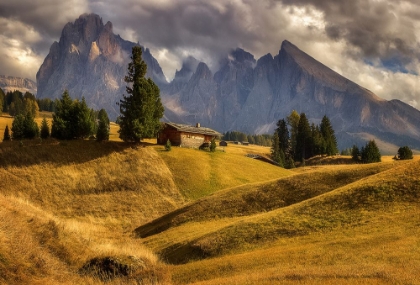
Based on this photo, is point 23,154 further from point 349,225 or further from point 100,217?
point 349,225

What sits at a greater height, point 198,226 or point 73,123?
point 73,123

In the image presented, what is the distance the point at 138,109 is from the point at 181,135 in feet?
48.4

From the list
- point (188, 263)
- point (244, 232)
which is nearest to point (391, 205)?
point (244, 232)

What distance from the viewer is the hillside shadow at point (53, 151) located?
62812 millimetres

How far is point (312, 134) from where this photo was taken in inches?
5576

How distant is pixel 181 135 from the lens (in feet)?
288

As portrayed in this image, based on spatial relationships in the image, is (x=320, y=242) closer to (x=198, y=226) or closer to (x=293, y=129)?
(x=198, y=226)

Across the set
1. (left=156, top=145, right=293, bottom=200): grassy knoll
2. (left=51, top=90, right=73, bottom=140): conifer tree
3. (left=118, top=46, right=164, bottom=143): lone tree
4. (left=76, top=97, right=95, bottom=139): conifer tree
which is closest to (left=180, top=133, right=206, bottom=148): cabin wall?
(left=156, top=145, right=293, bottom=200): grassy knoll

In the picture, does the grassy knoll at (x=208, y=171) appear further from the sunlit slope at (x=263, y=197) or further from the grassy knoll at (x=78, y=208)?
the sunlit slope at (x=263, y=197)

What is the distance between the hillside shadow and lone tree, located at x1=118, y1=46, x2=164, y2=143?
11.0 feet

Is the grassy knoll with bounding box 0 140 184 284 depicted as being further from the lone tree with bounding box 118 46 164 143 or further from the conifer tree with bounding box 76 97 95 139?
the conifer tree with bounding box 76 97 95 139

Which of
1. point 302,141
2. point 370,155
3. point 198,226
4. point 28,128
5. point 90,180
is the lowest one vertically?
point 198,226

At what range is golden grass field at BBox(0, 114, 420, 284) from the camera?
1973 cm

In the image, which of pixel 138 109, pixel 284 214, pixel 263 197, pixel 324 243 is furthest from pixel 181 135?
pixel 324 243
